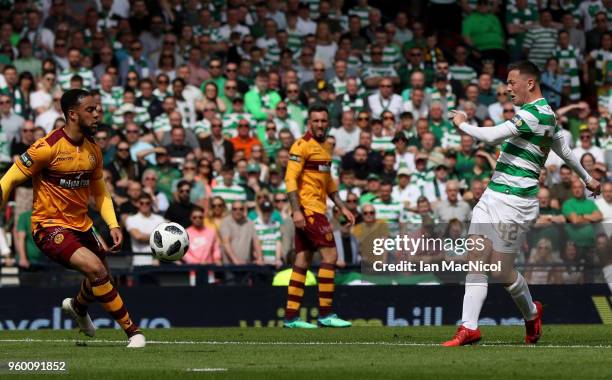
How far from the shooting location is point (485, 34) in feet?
96.5

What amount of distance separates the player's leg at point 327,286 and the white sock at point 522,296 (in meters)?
4.21

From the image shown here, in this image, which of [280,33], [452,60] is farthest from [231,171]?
[452,60]

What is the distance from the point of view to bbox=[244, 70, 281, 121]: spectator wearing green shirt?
25.3 meters

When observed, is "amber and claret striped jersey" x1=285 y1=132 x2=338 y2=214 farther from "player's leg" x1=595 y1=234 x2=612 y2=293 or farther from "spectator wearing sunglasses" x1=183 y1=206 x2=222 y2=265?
"player's leg" x1=595 y1=234 x2=612 y2=293

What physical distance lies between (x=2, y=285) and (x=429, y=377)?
37.5 feet

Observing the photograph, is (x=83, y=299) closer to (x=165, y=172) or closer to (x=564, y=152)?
(x=564, y=152)

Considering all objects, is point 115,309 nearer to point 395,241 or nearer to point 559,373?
point 559,373

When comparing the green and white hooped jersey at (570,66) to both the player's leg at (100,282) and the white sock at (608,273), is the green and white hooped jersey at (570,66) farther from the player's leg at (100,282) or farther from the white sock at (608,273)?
the player's leg at (100,282)

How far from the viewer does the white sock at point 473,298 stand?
1368 cm

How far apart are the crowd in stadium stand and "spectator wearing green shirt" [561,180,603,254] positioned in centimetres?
2

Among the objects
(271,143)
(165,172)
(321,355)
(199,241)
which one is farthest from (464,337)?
(271,143)

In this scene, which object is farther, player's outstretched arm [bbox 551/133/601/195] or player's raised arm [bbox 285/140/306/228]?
player's raised arm [bbox 285/140/306/228]

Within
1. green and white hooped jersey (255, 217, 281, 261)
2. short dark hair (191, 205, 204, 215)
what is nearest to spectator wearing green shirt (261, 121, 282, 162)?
green and white hooped jersey (255, 217, 281, 261)

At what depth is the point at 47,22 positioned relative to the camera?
26062 millimetres
